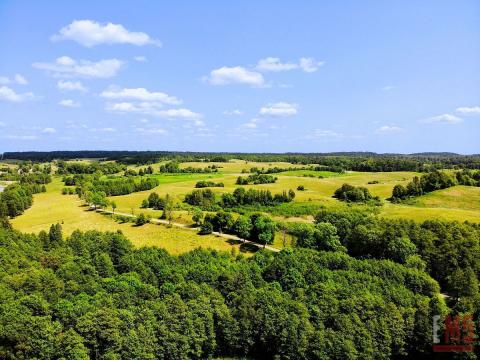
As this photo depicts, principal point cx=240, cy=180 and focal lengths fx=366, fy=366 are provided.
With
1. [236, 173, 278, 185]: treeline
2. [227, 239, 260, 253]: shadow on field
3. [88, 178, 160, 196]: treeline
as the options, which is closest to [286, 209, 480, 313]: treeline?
[227, 239, 260, 253]: shadow on field

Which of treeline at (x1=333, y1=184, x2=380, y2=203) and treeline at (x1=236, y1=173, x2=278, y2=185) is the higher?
treeline at (x1=236, y1=173, x2=278, y2=185)

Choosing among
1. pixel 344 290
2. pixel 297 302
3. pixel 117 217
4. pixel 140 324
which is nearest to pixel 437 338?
pixel 344 290

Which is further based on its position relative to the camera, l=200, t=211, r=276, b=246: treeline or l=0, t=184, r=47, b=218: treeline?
l=0, t=184, r=47, b=218: treeline

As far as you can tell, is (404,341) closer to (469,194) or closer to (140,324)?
(140,324)

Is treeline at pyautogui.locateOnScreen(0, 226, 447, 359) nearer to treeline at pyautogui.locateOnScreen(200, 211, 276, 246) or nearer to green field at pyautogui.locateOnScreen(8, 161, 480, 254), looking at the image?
treeline at pyautogui.locateOnScreen(200, 211, 276, 246)

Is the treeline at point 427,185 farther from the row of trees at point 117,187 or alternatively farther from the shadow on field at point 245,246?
the row of trees at point 117,187

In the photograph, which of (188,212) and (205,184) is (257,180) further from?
(188,212)

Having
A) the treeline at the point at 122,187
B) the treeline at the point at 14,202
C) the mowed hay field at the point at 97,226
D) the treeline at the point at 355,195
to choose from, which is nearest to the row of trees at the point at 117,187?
the treeline at the point at 122,187
